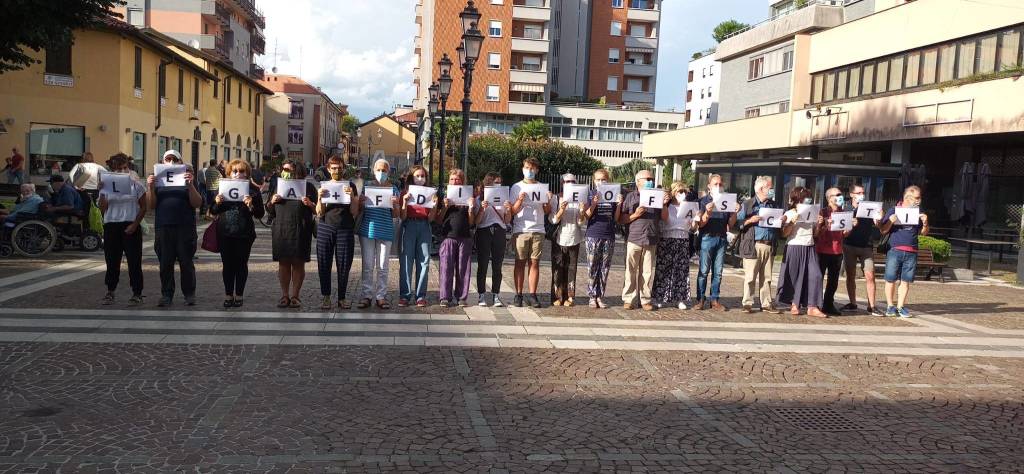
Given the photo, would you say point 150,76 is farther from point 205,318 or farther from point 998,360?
point 998,360

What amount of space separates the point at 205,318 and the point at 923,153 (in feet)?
92.5

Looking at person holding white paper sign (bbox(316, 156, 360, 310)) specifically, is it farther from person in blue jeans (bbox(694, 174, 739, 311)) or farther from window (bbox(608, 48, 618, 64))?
window (bbox(608, 48, 618, 64))

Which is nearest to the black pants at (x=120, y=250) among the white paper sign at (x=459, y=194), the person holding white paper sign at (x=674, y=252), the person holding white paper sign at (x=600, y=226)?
the white paper sign at (x=459, y=194)

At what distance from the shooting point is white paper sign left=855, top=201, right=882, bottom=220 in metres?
10.8

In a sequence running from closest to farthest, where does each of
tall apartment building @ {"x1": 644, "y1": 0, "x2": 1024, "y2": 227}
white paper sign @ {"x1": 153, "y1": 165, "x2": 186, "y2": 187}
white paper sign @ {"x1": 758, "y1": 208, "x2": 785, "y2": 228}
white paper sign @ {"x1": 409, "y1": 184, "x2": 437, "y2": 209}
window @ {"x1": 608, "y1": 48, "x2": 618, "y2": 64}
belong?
white paper sign @ {"x1": 153, "y1": 165, "x2": 186, "y2": 187} → white paper sign @ {"x1": 409, "y1": 184, "x2": 437, "y2": 209} → white paper sign @ {"x1": 758, "y1": 208, "x2": 785, "y2": 228} → tall apartment building @ {"x1": 644, "y1": 0, "x2": 1024, "y2": 227} → window @ {"x1": 608, "y1": 48, "x2": 618, "y2": 64}

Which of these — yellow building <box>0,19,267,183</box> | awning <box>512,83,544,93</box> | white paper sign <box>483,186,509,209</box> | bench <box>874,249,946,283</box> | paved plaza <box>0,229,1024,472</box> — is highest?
awning <box>512,83,544,93</box>

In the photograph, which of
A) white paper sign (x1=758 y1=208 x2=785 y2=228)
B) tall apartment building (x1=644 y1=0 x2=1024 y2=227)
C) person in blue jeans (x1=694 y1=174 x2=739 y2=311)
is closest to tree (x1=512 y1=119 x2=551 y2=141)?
tall apartment building (x1=644 y1=0 x2=1024 y2=227)

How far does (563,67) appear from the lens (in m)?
75.5

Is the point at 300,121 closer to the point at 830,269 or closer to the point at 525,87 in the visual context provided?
the point at 525,87

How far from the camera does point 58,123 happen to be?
25.5 m

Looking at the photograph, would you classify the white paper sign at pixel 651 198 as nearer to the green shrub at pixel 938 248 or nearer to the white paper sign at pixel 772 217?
the white paper sign at pixel 772 217

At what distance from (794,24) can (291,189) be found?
3120cm

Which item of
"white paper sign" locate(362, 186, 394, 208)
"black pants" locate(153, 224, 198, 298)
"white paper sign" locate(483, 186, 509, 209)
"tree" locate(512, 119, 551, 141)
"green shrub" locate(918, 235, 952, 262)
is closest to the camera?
"black pants" locate(153, 224, 198, 298)

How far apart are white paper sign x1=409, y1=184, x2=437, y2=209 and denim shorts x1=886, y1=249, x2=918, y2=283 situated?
6554mm
